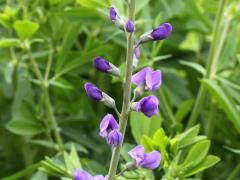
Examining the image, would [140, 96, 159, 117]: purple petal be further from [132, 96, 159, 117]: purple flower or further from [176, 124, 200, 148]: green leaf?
[176, 124, 200, 148]: green leaf

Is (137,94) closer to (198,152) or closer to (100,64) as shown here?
(100,64)

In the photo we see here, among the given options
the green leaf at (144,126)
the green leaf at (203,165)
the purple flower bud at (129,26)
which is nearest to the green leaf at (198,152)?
the green leaf at (203,165)

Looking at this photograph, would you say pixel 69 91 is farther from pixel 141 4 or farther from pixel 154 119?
pixel 154 119

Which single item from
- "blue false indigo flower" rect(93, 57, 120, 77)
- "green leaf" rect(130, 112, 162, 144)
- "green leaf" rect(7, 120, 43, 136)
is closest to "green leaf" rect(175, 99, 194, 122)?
"green leaf" rect(130, 112, 162, 144)

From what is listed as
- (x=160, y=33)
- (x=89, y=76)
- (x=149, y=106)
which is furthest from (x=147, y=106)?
(x=89, y=76)

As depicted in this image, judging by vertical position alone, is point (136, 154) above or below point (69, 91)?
above

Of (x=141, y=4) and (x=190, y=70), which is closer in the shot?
(x=141, y=4)

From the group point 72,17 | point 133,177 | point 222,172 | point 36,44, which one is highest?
point 72,17

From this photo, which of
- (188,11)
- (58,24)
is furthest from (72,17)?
(188,11)
